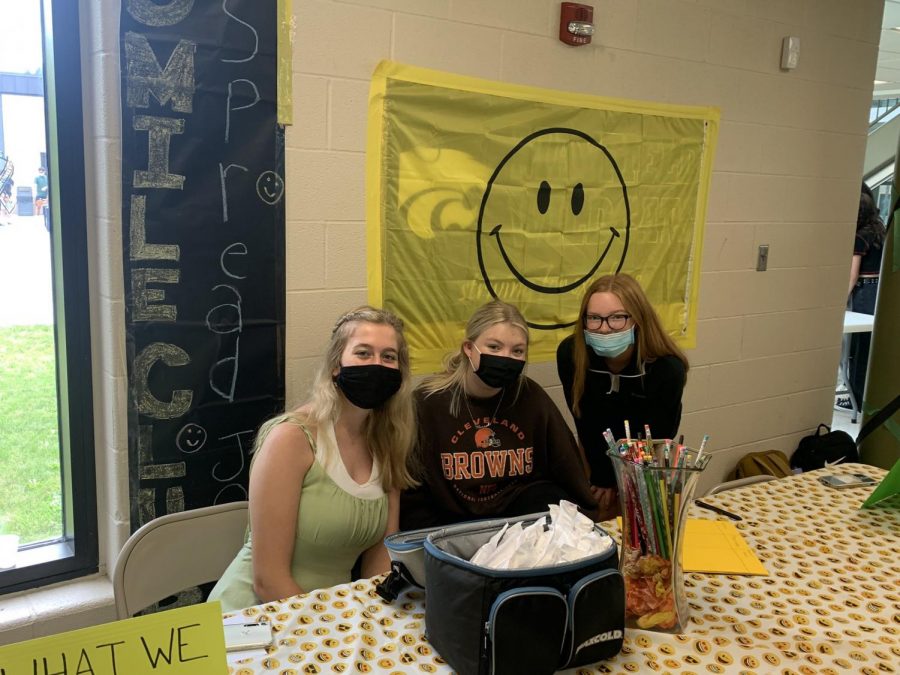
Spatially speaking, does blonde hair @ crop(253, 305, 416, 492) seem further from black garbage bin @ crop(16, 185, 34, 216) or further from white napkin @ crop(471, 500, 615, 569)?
black garbage bin @ crop(16, 185, 34, 216)

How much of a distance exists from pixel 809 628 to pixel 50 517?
179cm

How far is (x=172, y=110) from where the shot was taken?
1.79 metres

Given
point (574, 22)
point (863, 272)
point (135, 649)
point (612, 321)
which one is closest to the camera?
point (135, 649)

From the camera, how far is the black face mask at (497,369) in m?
1.86

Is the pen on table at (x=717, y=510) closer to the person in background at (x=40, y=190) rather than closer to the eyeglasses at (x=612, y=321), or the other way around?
the eyeglasses at (x=612, y=321)

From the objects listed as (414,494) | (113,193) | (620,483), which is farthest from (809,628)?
(113,193)

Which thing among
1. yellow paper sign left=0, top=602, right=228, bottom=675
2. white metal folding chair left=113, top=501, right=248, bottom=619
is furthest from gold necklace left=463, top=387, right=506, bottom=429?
yellow paper sign left=0, top=602, right=228, bottom=675

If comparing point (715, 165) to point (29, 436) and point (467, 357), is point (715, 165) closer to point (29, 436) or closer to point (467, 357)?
point (467, 357)

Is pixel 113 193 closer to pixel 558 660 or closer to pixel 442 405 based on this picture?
pixel 442 405

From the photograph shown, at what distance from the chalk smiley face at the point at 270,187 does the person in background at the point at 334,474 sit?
0.46 m

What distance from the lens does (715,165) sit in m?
2.90

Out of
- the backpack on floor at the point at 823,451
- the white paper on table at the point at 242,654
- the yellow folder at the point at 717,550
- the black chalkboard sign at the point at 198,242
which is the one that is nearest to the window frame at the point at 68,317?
the black chalkboard sign at the point at 198,242

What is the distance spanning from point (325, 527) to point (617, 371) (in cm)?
101

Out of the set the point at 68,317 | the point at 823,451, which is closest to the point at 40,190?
the point at 68,317
